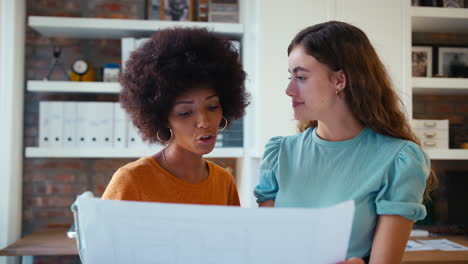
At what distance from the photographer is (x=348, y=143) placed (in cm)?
122

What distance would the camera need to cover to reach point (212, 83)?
1192mm

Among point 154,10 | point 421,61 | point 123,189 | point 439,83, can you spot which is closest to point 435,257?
point 439,83

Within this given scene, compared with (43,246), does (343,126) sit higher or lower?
higher

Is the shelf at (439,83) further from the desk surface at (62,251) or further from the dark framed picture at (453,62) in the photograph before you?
the desk surface at (62,251)

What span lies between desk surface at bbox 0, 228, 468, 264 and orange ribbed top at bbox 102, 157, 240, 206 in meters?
1.45

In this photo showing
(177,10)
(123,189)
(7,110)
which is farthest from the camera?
(177,10)

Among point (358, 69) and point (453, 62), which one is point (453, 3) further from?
point (358, 69)

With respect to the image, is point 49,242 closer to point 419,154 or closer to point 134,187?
point 134,187

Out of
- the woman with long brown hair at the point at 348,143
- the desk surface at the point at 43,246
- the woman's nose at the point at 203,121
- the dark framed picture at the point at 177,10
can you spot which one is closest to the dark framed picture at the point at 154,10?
the dark framed picture at the point at 177,10

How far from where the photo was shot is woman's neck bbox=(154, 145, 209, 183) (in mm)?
1181

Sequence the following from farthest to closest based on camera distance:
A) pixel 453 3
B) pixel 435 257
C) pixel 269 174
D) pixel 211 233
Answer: pixel 453 3 < pixel 435 257 < pixel 269 174 < pixel 211 233

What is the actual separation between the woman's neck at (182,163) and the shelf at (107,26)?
5.10ft

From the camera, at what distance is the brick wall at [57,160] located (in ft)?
9.78

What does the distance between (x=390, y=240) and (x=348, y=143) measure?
29cm
